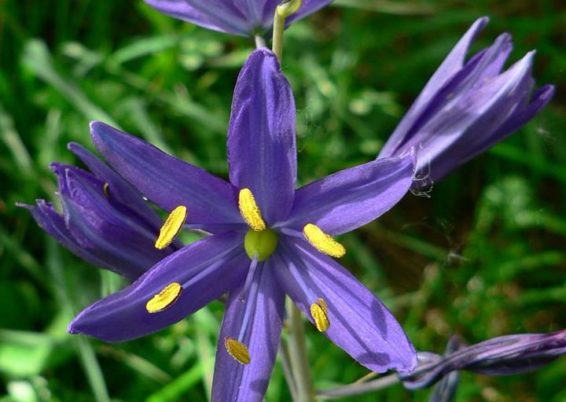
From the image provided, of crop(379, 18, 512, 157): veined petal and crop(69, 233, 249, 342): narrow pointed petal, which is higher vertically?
crop(379, 18, 512, 157): veined petal

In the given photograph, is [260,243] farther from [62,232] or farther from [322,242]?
[62,232]

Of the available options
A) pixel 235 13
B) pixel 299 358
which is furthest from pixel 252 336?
pixel 235 13

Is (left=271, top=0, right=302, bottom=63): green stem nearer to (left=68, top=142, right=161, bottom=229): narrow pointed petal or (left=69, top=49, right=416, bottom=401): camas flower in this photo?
(left=69, top=49, right=416, bottom=401): camas flower

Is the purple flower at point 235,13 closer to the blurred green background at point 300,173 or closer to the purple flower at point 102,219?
the purple flower at point 102,219

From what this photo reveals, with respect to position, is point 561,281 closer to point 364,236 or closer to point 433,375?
point 364,236

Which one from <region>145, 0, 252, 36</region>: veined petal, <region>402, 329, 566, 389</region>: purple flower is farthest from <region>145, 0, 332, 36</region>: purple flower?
<region>402, 329, 566, 389</region>: purple flower

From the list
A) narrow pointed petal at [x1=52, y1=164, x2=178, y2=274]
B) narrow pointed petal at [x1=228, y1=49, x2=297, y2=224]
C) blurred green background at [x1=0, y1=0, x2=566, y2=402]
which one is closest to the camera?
narrow pointed petal at [x1=228, y1=49, x2=297, y2=224]

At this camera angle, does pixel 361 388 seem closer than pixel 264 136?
No
